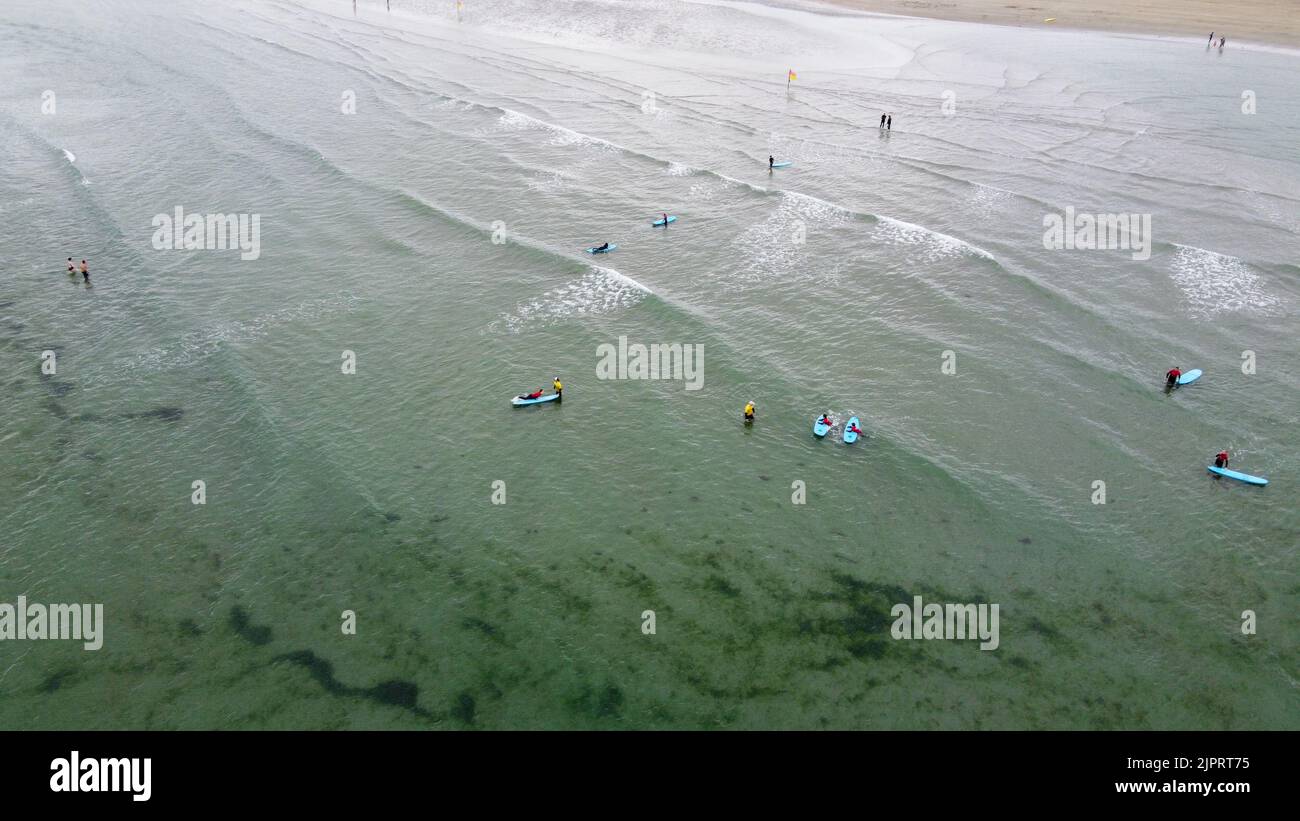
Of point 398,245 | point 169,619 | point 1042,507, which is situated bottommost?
point 169,619

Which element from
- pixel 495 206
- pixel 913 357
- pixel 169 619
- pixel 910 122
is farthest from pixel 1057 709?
pixel 910 122

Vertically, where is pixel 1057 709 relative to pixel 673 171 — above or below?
below

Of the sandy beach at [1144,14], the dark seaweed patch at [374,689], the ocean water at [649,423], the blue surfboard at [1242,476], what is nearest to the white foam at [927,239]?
the ocean water at [649,423]

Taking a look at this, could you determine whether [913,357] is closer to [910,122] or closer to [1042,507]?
[1042,507]

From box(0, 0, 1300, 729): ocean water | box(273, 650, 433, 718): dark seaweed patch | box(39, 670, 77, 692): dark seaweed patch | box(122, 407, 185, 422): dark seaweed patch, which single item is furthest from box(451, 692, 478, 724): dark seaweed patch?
box(122, 407, 185, 422): dark seaweed patch

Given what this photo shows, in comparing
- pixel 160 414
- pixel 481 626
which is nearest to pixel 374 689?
pixel 481 626

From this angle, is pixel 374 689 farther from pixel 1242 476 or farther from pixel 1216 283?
pixel 1216 283
